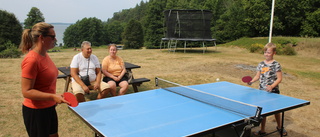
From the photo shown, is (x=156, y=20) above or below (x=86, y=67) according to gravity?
above

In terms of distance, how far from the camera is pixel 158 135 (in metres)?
2.07

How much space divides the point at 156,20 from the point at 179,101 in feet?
150

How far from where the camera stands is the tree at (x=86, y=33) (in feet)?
241

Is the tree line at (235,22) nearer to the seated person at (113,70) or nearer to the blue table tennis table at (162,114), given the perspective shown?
the seated person at (113,70)

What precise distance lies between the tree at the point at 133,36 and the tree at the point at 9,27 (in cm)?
3007

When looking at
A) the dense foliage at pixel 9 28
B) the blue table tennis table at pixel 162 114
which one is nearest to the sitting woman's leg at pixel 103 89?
the blue table tennis table at pixel 162 114

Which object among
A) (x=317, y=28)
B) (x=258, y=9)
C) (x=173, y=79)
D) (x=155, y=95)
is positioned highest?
(x=258, y=9)

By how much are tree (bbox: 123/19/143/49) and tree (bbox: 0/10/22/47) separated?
30073mm

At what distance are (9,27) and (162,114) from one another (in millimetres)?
31240

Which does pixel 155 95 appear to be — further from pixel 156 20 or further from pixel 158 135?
pixel 156 20

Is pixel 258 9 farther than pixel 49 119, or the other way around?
pixel 258 9

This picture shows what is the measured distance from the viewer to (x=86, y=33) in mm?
74312

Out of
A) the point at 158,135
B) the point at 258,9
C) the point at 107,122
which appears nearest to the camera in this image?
the point at 158,135

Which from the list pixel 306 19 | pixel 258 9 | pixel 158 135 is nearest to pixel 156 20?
pixel 258 9
